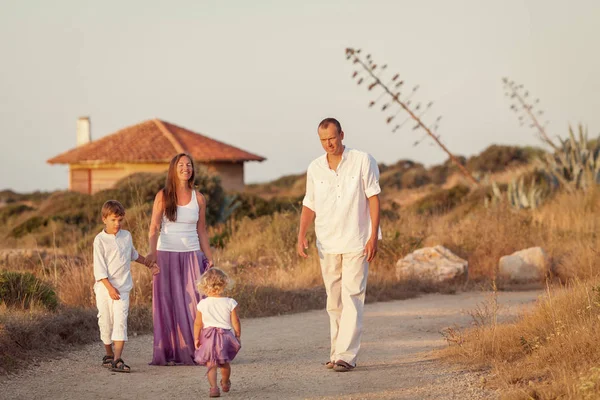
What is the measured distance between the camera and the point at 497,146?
62.8 meters

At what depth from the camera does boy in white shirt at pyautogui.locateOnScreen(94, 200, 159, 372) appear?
28.6ft

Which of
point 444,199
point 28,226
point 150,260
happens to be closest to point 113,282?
point 150,260

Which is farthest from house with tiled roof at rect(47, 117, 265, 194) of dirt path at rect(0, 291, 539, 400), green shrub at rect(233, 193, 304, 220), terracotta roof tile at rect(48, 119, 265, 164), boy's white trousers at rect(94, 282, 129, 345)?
boy's white trousers at rect(94, 282, 129, 345)

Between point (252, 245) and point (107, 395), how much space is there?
10.2 m

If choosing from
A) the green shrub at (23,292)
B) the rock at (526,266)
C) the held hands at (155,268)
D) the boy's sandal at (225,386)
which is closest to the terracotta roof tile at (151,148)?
the rock at (526,266)

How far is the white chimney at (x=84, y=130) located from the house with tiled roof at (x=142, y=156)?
0.79 meters

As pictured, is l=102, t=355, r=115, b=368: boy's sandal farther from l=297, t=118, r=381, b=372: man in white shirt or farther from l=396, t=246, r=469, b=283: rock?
l=396, t=246, r=469, b=283: rock

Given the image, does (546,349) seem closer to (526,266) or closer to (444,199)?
(526,266)

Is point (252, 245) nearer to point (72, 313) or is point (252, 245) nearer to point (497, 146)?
point (72, 313)

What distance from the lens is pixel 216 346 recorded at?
7609 millimetres

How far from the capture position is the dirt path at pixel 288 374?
306 inches

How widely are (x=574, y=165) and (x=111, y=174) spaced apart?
73.9 feet

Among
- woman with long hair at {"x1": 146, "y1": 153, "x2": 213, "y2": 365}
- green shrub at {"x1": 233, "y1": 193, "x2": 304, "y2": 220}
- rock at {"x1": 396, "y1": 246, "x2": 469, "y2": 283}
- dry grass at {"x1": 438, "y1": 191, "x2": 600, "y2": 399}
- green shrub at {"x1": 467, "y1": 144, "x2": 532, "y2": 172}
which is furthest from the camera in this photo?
green shrub at {"x1": 467, "y1": 144, "x2": 532, "y2": 172}

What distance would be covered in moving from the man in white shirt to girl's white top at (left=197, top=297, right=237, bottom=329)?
4.15 feet
